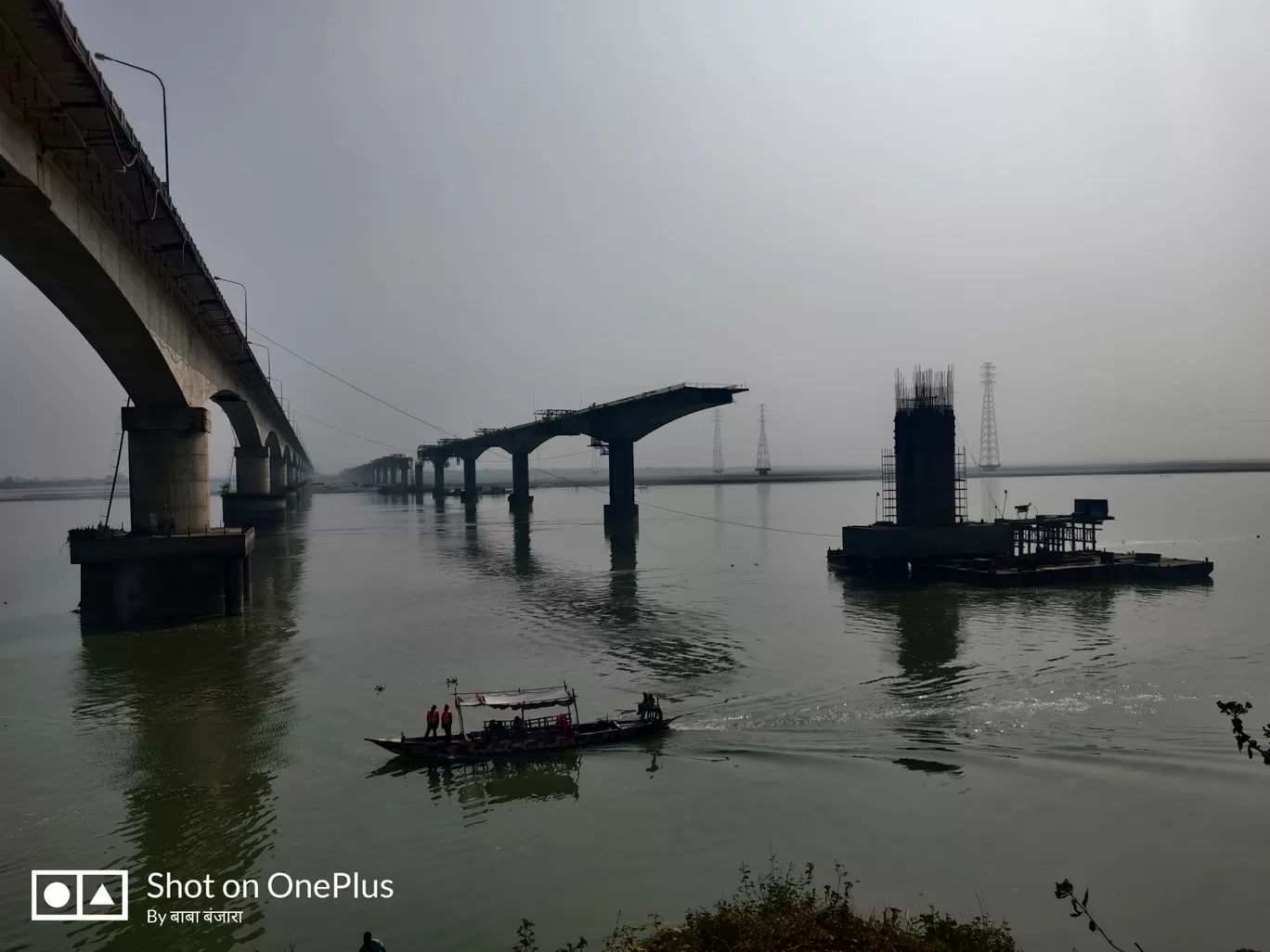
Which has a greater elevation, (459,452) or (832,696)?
(459,452)

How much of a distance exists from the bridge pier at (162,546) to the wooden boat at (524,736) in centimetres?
2371

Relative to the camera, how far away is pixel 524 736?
22484 mm

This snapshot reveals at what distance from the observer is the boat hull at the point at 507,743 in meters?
21.9

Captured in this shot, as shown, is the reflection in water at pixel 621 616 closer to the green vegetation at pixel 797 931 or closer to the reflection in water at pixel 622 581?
the reflection in water at pixel 622 581

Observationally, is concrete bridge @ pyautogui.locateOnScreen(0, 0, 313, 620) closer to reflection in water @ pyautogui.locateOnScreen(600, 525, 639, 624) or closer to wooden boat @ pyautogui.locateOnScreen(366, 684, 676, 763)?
wooden boat @ pyautogui.locateOnScreen(366, 684, 676, 763)

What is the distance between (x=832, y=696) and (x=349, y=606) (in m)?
30.2

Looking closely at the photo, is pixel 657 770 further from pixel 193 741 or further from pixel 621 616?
pixel 621 616

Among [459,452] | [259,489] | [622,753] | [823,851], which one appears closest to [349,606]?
[622,753]

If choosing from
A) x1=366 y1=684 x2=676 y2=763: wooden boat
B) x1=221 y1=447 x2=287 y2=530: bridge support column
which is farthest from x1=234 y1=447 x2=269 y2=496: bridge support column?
x1=366 y1=684 x2=676 y2=763: wooden boat

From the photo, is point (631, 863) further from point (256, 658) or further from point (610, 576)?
point (610, 576)

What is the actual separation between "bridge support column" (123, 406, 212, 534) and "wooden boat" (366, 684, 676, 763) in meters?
24.9

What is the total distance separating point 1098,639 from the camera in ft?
120

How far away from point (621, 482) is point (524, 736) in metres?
79.5

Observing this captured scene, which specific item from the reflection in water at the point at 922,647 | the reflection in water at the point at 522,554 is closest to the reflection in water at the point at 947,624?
the reflection in water at the point at 922,647
